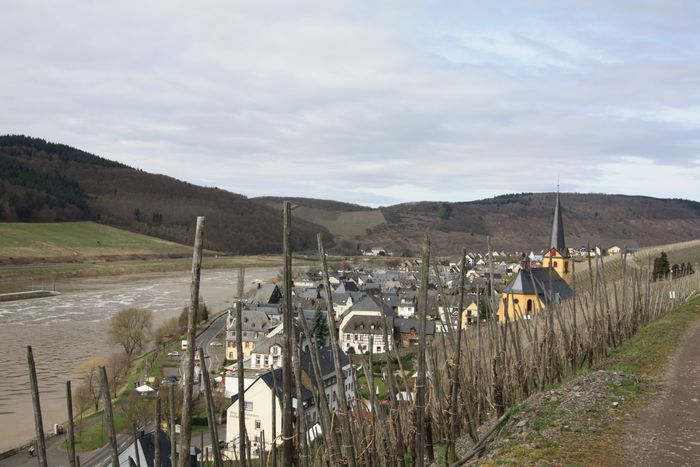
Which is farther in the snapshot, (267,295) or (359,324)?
(267,295)

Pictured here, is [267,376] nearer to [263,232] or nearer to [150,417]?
[150,417]

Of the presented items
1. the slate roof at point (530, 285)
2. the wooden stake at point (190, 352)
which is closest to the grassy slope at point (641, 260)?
the slate roof at point (530, 285)

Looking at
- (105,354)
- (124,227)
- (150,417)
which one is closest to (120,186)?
(124,227)

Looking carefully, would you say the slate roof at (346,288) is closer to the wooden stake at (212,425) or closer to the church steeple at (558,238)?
the church steeple at (558,238)

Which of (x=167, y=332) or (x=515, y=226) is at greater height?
(x=515, y=226)

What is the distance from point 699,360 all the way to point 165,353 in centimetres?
3064

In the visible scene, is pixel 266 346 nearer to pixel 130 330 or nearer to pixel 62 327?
pixel 130 330

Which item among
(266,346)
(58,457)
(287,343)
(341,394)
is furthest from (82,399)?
(287,343)

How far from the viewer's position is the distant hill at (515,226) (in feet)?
487

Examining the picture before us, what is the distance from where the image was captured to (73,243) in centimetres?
10000

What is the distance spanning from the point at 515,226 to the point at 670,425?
563 ft

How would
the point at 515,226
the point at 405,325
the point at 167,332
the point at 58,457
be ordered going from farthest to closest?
the point at 515,226 → the point at 167,332 → the point at 405,325 → the point at 58,457

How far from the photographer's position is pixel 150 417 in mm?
22578

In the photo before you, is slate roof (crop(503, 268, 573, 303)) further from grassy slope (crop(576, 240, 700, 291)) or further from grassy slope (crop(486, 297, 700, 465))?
grassy slope (crop(486, 297, 700, 465))
